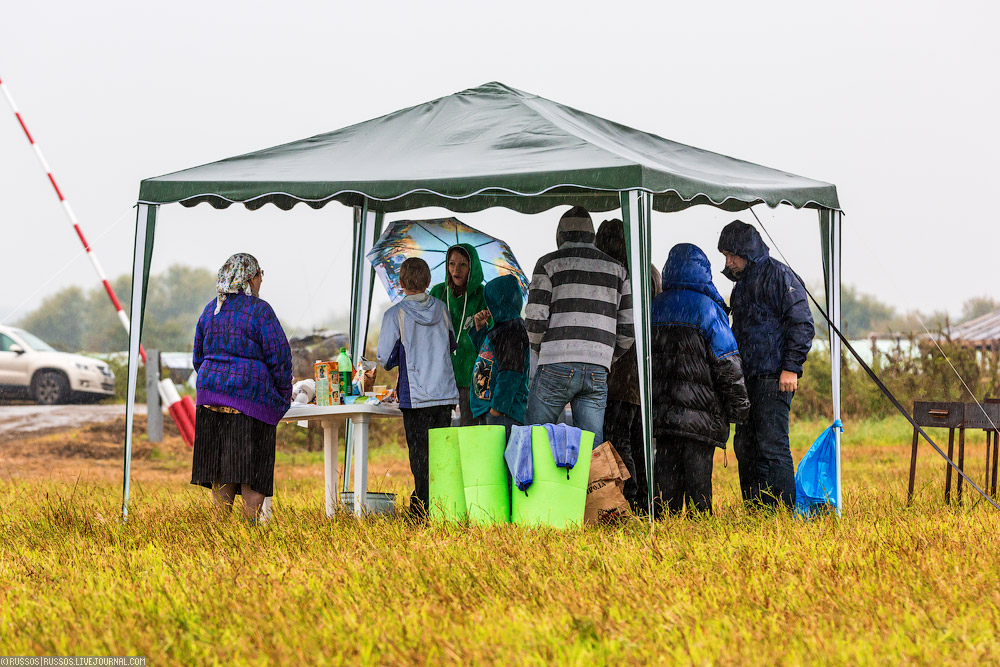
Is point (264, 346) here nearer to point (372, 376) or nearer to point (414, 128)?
point (372, 376)

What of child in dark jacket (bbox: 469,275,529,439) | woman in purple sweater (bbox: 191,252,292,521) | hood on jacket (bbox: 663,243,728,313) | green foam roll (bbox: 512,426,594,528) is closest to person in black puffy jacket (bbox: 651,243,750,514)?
hood on jacket (bbox: 663,243,728,313)

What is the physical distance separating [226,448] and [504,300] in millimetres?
1560

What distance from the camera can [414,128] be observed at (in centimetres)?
646

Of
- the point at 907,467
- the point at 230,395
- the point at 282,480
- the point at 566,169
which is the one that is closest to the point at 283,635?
the point at 230,395

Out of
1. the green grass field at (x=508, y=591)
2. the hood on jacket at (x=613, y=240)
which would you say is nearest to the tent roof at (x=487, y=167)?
the hood on jacket at (x=613, y=240)

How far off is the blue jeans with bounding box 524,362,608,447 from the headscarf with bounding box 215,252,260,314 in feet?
5.00

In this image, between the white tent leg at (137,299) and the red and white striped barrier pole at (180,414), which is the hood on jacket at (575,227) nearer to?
the white tent leg at (137,299)

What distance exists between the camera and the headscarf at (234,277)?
543 cm

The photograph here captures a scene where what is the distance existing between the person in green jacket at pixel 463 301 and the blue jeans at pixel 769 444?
1473 mm

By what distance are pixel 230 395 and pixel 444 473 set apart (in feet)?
3.68

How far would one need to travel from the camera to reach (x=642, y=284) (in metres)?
5.25

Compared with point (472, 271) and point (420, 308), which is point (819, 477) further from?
point (420, 308)

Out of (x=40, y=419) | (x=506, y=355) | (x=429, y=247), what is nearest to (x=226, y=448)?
(x=506, y=355)

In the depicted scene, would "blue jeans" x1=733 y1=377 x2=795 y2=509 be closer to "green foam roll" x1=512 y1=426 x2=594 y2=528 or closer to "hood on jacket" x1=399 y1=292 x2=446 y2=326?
"green foam roll" x1=512 y1=426 x2=594 y2=528
